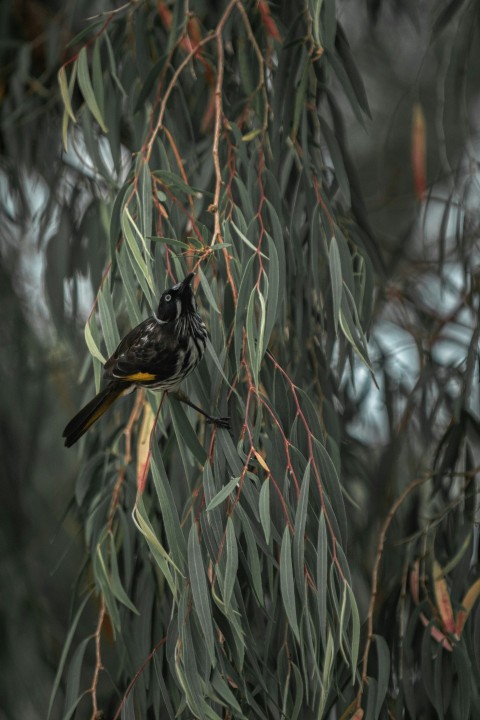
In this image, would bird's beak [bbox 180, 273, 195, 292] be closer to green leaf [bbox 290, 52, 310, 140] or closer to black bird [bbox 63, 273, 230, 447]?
black bird [bbox 63, 273, 230, 447]

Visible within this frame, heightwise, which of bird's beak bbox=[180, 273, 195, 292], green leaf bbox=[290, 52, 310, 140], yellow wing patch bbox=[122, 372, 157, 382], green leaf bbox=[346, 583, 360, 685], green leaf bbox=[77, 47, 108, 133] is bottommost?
green leaf bbox=[346, 583, 360, 685]

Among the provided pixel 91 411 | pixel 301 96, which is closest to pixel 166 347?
pixel 91 411

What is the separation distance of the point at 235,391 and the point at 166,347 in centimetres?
15

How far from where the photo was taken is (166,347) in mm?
1449

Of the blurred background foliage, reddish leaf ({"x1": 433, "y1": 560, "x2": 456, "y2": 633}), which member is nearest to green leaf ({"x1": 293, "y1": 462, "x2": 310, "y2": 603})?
the blurred background foliage

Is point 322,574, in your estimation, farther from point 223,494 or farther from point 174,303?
point 174,303

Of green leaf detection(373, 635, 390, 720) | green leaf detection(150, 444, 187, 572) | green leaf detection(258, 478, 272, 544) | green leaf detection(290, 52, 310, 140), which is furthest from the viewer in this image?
green leaf detection(290, 52, 310, 140)

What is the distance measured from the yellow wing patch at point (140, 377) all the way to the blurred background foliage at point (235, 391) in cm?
6

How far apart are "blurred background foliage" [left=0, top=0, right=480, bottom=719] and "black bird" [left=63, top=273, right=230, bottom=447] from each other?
31 mm

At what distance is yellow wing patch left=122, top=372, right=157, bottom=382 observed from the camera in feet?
4.84

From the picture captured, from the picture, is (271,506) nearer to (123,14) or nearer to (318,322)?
(318,322)

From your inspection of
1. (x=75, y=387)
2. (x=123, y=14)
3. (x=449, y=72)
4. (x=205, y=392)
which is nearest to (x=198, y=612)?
(x=205, y=392)

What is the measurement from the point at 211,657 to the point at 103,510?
0.60 metres

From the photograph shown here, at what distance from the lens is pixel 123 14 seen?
2014mm
